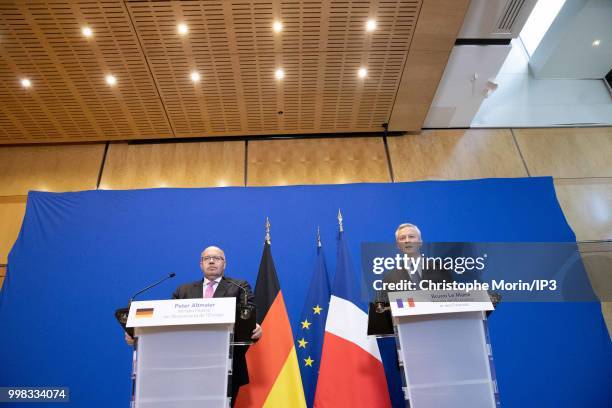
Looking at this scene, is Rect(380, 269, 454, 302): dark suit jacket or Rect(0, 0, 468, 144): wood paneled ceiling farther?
Rect(0, 0, 468, 144): wood paneled ceiling

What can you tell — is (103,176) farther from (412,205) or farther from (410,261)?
(410,261)

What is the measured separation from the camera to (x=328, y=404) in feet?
9.93

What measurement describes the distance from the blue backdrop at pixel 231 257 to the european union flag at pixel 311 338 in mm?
485

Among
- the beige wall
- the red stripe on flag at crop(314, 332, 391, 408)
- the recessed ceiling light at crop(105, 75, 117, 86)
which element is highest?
the recessed ceiling light at crop(105, 75, 117, 86)

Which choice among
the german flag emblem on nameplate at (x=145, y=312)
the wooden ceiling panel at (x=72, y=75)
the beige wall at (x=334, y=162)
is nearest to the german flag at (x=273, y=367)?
the german flag emblem on nameplate at (x=145, y=312)

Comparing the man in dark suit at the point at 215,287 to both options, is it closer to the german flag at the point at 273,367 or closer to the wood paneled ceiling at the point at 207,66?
the german flag at the point at 273,367

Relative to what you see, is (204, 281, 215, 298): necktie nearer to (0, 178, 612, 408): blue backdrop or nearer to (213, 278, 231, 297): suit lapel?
(213, 278, 231, 297): suit lapel

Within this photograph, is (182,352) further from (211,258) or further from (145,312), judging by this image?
(211,258)

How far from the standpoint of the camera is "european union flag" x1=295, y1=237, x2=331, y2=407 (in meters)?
3.42

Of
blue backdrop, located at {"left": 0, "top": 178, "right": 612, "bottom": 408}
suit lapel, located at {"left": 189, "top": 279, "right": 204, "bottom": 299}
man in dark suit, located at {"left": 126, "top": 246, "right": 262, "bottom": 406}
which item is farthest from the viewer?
blue backdrop, located at {"left": 0, "top": 178, "right": 612, "bottom": 408}

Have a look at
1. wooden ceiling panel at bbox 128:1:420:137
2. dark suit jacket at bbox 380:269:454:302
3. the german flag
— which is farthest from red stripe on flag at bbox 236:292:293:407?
wooden ceiling panel at bbox 128:1:420:137

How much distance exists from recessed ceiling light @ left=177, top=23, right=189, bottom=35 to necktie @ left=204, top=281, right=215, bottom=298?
261cm

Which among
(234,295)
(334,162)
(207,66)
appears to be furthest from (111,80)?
(234,295)

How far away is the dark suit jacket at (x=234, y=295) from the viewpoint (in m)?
2.73
